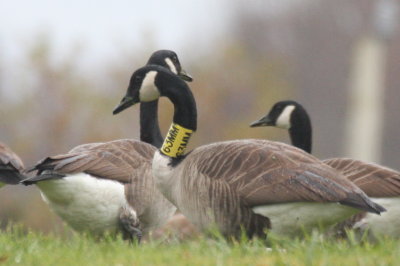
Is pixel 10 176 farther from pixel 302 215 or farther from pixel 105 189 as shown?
pixel 302 215

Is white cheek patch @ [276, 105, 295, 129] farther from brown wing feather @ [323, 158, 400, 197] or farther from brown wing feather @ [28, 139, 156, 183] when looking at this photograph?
brown wing feather @ [323, 158, 400, 197]

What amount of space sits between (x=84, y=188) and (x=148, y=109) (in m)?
2.10

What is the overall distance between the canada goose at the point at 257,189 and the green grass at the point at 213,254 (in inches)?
13.2

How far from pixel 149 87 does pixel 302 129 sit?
243 cm

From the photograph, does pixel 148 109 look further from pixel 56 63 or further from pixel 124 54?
pixel 124 54

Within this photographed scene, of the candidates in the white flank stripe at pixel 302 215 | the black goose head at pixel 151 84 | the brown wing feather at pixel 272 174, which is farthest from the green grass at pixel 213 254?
the black goose head at pixel 151 84

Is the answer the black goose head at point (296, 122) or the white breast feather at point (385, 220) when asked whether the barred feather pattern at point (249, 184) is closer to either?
the white breast feather at point (385, 220)

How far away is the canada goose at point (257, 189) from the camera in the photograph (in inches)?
291

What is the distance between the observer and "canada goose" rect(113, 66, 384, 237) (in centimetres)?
739

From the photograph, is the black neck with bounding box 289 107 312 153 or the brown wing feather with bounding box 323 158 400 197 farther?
the black neck with bounding box 289 107 312 153

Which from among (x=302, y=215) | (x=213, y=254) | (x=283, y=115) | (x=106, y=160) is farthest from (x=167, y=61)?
(x=213, y=254)

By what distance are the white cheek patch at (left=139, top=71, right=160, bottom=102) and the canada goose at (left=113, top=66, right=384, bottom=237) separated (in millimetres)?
733

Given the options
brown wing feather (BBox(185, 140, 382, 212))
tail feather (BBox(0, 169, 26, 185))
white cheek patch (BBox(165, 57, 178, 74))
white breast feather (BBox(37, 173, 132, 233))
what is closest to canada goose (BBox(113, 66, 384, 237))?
brown wing feather (BBox(185, 140, 382, 212))

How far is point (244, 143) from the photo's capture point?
8125mm
